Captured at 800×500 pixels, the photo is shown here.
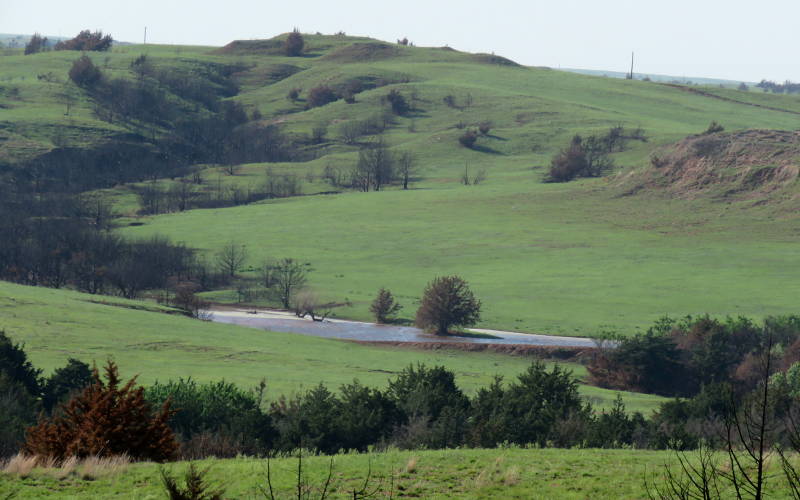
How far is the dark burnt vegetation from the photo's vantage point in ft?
436

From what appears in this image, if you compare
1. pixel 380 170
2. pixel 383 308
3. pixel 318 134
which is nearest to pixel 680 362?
pixel 383 308

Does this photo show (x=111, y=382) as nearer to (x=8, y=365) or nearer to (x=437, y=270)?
(x=8, y=365)

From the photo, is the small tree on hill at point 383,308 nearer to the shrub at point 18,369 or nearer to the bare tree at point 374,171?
the shrub at point 18,369

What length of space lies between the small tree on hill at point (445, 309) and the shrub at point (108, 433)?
47216mm

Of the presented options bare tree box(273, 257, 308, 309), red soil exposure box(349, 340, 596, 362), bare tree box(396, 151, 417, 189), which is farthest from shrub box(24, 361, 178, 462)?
bare tree box(396, 151, 417, 189)

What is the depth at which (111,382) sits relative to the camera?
23375 mm

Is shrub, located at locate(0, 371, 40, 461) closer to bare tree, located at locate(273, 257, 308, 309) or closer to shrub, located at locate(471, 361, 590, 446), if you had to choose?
shrub, located at locate(471, 361, 590, 446)

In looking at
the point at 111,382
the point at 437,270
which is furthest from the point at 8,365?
the point at 437,270

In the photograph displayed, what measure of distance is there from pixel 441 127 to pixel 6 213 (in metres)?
Result: 82.5

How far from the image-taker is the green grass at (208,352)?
4841cm

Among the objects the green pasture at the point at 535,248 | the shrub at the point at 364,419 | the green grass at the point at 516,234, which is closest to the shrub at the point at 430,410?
the shrub at the point at 364,419

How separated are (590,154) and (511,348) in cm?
8412

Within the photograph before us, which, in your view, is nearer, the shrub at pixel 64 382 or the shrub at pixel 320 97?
the shrub at pixel 64 382

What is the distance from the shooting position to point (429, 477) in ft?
67.9
